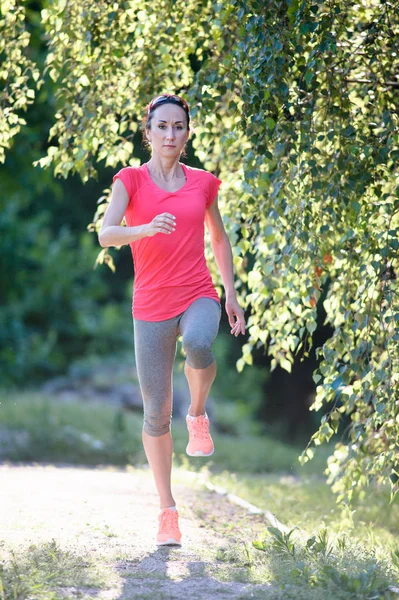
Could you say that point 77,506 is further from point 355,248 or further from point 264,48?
point 264,48

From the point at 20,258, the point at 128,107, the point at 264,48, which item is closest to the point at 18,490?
the point at 128,107

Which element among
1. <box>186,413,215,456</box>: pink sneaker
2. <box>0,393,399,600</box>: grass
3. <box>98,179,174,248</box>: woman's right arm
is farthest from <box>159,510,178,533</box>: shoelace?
<box>98,179,174,248</box>: woman's right arm

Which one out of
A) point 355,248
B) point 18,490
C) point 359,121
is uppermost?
point 359,121

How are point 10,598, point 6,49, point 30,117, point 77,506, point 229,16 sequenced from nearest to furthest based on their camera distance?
point 10,598 < point 229,16 < point 6,49 < point 77,506 < point 30,117

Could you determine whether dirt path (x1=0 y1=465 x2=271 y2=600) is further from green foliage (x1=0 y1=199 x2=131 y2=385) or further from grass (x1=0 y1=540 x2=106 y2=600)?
green foliage (x1=0 y1=199 x2=131 y2=385)

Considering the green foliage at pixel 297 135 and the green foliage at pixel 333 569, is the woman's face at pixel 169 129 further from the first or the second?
the green foliage at pixel 333 569

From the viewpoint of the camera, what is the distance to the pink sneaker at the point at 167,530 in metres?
4.61

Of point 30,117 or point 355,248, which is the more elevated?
point 30,117

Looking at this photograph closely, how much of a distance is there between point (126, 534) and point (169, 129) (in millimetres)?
2128

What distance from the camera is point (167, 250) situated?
4285 mm

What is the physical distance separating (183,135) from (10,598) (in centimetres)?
217

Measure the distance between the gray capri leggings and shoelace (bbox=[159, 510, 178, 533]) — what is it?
419 millimetres

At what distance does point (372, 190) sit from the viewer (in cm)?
495

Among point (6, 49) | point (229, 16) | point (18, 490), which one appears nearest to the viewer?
point (229, 16)
